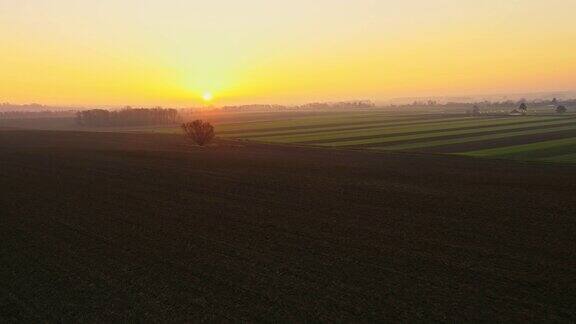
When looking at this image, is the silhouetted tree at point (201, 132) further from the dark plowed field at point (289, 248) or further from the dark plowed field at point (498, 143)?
the dark plowed field at point (289, 248)

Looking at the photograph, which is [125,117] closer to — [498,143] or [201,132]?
[201,132]

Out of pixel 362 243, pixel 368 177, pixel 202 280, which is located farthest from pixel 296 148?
pixel 202 280

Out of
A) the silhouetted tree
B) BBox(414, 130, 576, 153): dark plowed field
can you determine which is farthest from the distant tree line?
BBox(414, 130, 576, 153): dark plowed field

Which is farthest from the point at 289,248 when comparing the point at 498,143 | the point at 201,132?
the point at 498,143

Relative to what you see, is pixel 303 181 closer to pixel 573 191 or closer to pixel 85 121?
pixel 573 191

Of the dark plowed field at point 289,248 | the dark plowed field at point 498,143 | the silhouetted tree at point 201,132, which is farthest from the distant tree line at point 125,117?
the dark plowed field at point 289,248

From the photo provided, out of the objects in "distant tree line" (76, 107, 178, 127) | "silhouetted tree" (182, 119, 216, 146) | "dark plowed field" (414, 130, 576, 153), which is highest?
"distant tree line" (76, 107, 178, 127)

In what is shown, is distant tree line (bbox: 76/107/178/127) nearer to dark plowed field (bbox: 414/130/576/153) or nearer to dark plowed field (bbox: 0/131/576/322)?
dark plowed field (bbox: 414/130/576/153)

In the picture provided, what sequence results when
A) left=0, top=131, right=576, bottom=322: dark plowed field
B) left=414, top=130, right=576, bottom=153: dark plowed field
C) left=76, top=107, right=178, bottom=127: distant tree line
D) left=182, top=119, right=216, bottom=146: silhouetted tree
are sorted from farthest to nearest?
left=76, top=107, right=178, bottom=127: distant tree line
left=182, top=119, right=216, bottom=146: silhouetted tree
left=414, top=130, right=576, bottom=153: dark plowed field
left=0, top=131, right=576, bottom=322: dark plowed field
